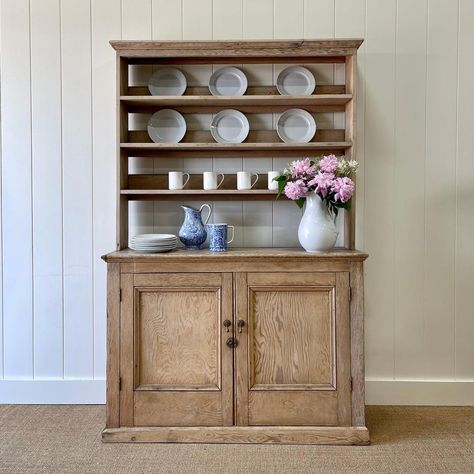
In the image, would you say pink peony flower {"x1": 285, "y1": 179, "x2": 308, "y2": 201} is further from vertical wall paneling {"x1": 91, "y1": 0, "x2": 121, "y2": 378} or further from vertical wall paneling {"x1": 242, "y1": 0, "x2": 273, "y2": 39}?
vertical wall paneling {"x1": 91, "y1": 0, "x2": 121, "y2": 378}

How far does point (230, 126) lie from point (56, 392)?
190 centimetres

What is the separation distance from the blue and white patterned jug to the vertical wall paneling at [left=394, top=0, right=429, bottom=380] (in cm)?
115

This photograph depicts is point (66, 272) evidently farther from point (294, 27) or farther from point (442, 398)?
point (442, 398)

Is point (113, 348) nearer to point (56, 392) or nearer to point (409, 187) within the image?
point (56, 392)

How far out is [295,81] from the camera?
2600 mm

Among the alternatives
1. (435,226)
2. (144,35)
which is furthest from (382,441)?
(144,35)

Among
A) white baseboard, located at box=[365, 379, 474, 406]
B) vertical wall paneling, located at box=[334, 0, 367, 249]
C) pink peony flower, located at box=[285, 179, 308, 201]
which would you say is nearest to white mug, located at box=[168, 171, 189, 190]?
pink peony flower, located at box=[285, 179, 308, 201]

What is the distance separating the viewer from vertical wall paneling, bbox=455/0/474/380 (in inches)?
102

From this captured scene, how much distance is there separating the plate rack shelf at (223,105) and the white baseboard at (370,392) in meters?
0.90

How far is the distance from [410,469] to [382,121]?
1.83 meters

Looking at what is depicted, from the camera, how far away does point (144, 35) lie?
2.62m

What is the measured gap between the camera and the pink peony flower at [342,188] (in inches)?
84.3

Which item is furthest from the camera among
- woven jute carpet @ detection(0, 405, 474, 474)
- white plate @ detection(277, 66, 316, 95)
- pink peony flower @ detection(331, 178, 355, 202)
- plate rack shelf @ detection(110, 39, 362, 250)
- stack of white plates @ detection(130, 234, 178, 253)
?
white plate @ detection(277, 66, 316, 95)

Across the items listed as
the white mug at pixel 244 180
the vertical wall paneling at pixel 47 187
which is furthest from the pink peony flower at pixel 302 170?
the vertical wall paneling at pixel 47 187
